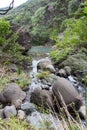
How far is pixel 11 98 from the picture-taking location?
760cm

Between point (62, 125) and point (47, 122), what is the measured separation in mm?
483

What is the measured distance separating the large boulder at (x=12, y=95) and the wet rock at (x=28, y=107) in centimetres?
19

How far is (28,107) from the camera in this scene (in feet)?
23.5

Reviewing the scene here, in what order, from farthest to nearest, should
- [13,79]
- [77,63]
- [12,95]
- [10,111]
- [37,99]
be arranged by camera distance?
[77,63], [13,79], [12,95], [37,99], [10,111]

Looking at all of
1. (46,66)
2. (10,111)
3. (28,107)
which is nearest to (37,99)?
(28,107)

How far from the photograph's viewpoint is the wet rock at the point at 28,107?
6969 millimetres

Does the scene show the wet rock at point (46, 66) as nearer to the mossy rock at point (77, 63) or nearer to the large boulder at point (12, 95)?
the mossy rock at point (77, 63)

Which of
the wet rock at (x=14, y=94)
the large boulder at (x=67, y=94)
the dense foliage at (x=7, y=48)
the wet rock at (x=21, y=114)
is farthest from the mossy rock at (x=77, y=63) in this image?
the wet rock at (x=21, y=114)

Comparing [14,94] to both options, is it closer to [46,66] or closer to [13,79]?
[13,79]

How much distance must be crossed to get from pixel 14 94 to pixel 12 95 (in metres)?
0.08

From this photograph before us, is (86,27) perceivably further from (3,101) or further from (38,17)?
(38,17)

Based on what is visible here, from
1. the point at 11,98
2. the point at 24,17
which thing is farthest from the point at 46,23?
the point at 11,98

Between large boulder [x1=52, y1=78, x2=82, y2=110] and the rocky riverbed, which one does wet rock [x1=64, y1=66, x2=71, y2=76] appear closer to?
the rocky riverbed

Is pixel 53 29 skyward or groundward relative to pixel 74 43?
groundward
